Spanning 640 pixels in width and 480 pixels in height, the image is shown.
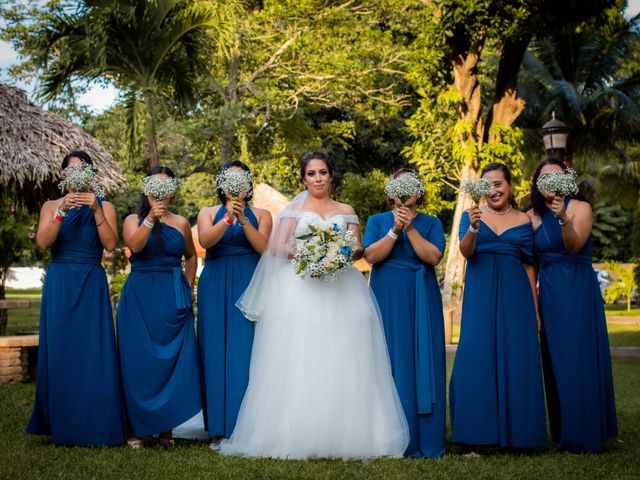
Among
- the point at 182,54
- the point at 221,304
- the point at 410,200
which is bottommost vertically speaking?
the point at 221,304

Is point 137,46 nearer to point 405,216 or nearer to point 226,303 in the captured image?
point 226,303

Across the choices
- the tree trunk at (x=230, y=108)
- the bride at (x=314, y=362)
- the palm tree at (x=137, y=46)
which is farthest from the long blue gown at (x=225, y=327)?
the tree trunk at (x=230, y=108)

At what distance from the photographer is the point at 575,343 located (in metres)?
6.90

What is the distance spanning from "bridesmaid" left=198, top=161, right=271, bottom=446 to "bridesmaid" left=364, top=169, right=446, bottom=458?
43.0 inches

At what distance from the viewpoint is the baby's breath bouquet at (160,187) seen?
6.82 m

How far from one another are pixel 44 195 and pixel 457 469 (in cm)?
989

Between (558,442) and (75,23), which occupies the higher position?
(75,23)

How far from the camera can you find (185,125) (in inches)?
1103

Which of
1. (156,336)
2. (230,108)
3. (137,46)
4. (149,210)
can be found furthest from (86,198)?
(230,108)

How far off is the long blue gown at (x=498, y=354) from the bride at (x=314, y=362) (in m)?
0.61

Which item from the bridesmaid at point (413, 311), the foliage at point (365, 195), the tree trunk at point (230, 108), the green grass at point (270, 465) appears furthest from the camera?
the foliage at point (365, 195)

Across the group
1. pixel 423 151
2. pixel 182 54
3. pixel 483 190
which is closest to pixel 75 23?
pixel 182 54

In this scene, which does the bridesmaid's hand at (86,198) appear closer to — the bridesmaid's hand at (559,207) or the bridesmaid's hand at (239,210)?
the bridesmaid's hand at (239,210)

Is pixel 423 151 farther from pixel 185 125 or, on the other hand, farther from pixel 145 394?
pixel 145 394
